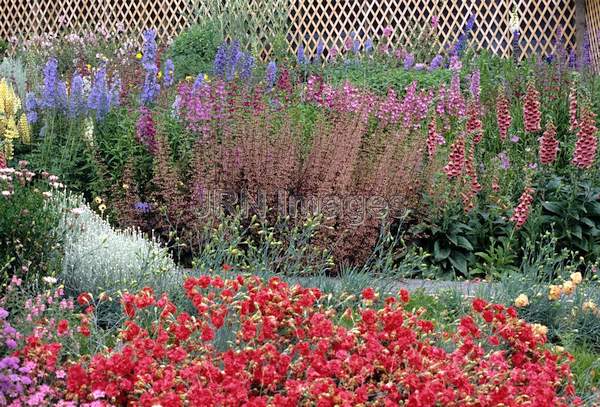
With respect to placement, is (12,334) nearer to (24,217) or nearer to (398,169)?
(24,217)

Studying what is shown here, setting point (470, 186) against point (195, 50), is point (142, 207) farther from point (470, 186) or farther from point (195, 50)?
point (195, 50)

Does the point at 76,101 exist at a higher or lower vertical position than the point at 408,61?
lower

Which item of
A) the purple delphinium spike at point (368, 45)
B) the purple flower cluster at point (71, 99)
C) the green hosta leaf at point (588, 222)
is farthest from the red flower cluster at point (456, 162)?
the purple delphinium spike at point (368, 45)

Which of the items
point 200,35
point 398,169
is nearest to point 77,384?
point 398,169

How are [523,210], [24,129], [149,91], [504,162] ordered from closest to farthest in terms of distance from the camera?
1. [523,210]
2. [24,129]
3. [504,162]
4. [149,91]

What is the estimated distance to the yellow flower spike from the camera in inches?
258

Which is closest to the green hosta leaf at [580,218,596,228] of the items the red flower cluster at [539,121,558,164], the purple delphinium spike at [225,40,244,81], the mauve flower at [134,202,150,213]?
the red flower cluster at [539,121,558,164]

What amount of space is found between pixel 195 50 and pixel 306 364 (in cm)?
941

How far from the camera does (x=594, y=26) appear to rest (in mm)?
11938

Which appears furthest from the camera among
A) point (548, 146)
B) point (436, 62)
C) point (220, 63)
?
point (436, 62)

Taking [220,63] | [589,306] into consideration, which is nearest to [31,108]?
[220,63]

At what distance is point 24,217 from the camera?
423 centimetres

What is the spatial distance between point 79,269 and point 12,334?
1.32m

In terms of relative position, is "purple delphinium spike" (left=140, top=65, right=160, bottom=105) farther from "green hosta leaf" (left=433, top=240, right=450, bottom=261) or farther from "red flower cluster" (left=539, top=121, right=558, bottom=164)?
"red flower cluster" (left=539, top=121, right=558, bottom=164)
